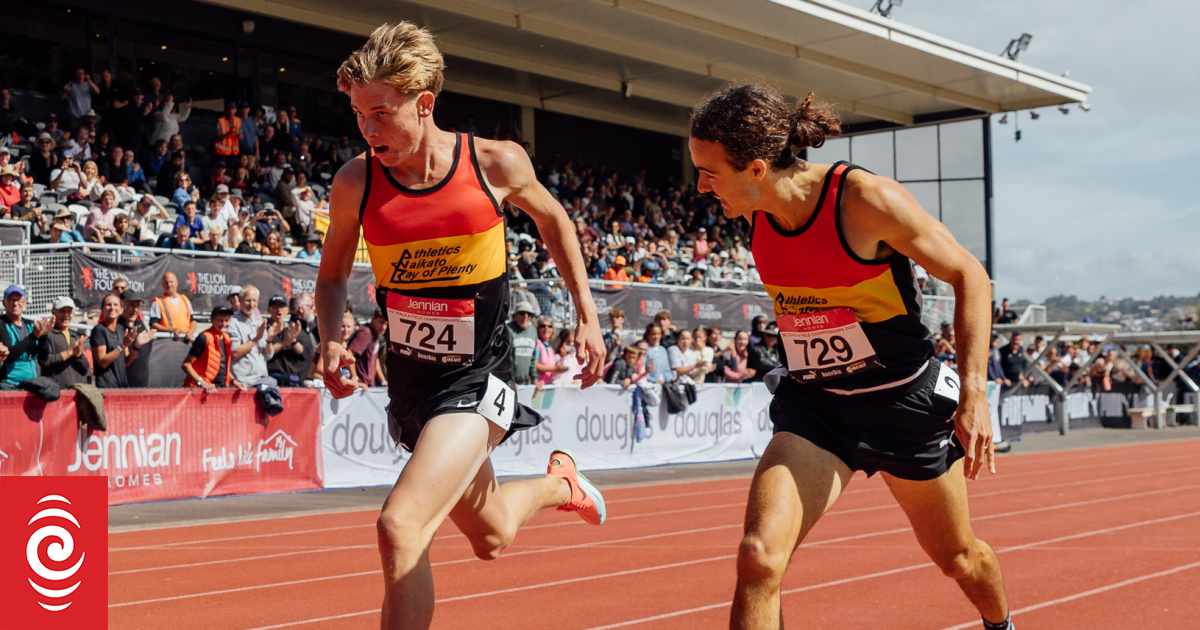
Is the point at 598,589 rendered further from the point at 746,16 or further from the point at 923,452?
the point at 746,16

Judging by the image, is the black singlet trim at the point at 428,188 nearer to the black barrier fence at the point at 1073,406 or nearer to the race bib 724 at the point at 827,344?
the race bib 724 at the point at 827,344

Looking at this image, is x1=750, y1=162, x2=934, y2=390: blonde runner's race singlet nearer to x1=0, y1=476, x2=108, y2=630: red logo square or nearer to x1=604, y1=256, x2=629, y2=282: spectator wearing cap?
x1=0, y1=476, x2=108, y2=630: red logo square

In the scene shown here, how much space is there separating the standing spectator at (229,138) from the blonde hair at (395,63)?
15.8 metres

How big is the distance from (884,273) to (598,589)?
347 cm

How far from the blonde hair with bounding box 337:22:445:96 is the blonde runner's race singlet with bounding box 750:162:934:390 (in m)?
1.19

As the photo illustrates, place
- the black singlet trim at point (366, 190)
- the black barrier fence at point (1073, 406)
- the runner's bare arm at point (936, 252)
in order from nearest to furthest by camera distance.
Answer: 1. the runner's bare arm at point (936, 252)
2. the black singlet trim at point (366, 190)
3. the black barrier fence at point (1073, 406)

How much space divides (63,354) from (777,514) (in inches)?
345

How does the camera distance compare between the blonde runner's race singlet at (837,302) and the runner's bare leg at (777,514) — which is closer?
the runner's bare leg at (777,514)

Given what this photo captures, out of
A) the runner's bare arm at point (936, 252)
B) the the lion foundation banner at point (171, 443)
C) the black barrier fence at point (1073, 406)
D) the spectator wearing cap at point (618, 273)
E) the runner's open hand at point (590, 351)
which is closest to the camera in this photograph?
the runner's bare arm at point (936, 252)

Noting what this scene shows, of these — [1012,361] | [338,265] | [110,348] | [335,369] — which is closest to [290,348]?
[110,348]

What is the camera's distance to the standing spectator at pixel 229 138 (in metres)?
18.8

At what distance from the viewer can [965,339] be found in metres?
3.63

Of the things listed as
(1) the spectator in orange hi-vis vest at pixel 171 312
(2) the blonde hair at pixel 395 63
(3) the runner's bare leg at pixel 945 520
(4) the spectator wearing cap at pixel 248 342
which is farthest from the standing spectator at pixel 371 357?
(3) the runner's bare leg at pixel 945 520

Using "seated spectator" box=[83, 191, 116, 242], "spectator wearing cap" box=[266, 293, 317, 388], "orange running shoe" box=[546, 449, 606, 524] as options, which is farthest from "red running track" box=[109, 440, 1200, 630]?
"seated spectator" box=[83, 191, 116, 242]
